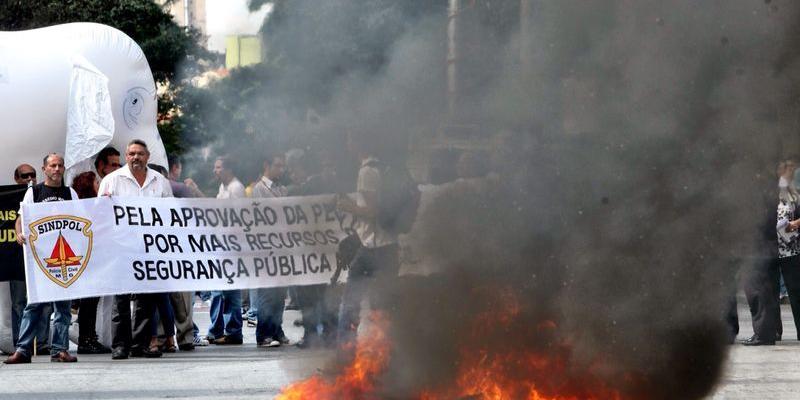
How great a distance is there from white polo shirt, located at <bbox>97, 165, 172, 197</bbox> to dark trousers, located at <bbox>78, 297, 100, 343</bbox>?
0.85 m

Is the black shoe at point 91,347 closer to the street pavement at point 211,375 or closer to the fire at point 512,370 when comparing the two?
the street pavement at point 211,375

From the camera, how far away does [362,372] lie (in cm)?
659

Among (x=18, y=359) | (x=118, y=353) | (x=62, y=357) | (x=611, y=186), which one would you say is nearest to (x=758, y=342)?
(x=118, y=353)

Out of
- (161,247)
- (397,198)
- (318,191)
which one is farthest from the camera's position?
(161,247)

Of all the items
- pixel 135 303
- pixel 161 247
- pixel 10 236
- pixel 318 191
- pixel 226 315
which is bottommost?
pixel 226 315

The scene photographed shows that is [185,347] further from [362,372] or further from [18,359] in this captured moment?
[362,372]

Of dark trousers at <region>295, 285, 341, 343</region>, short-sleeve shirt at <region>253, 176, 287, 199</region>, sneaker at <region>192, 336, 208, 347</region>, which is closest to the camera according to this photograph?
dark trousers at <region>295, 285, 341, 343</region>

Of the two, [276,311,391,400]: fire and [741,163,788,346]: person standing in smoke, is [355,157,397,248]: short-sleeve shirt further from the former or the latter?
[741,163,788,346]: person standing in smoke

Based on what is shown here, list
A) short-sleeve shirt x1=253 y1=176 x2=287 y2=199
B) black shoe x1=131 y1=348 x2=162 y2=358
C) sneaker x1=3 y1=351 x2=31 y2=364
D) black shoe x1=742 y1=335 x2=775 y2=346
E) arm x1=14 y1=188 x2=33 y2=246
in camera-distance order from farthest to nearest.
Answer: black shoe x1=742 y1=335 x2=775 y2=346
black shoe x1=131 y1=348 x2=162 y2=358
arm x1=14 y1=188 x2=33 y2=246
sneaker x1=3 y1=351 x2=31 y2=364
short-sleeve shirt x1=253 y1=176 x2=287 y2=199

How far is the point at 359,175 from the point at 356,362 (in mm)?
990

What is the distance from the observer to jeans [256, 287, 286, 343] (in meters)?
11.5

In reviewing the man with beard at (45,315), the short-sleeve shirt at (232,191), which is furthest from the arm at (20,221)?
the short-sleeve shirt at (232,191)

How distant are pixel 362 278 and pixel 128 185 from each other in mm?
3461

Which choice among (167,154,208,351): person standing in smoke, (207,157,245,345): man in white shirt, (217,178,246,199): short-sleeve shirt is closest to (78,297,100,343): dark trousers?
(167,154,208,351): person standing in smoke
